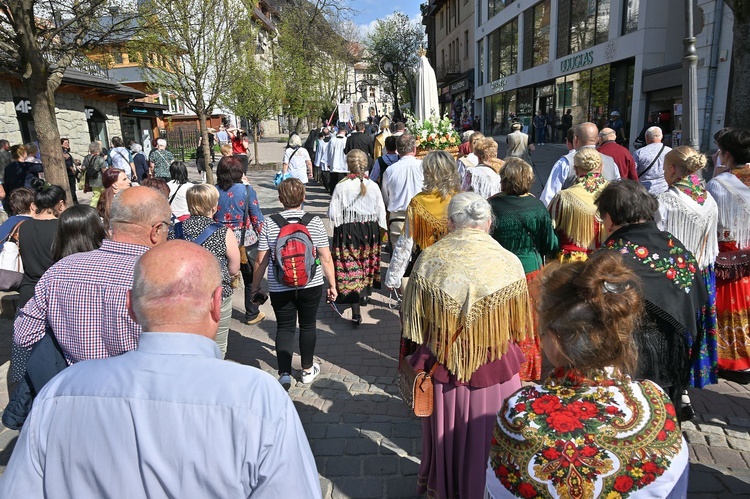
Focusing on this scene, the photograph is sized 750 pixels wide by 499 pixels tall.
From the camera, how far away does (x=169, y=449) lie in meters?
1.27

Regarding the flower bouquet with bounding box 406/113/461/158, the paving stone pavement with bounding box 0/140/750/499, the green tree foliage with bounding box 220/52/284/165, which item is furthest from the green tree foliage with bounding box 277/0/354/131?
the paving stone pavement with bounding box 0/140/750/499

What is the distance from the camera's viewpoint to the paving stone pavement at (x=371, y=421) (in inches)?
116

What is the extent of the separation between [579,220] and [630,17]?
697 inches

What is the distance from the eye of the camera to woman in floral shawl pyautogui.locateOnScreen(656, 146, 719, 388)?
10.8 feet

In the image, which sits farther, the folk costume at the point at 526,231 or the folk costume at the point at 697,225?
the folk costume at the point at 526,231

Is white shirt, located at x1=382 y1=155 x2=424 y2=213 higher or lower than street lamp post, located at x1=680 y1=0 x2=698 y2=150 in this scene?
lower

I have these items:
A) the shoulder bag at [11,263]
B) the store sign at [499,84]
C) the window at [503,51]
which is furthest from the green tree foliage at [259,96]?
the shoulder bag at [11,263]

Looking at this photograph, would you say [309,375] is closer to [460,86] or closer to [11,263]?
[11,263]

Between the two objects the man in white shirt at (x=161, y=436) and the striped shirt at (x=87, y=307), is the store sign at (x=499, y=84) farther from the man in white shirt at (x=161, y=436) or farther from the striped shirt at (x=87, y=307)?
the man in white shirt at (x=161, y=436)

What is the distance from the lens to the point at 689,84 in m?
6.12

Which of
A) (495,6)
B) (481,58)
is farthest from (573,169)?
(481,58)

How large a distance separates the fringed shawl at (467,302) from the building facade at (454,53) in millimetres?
28985

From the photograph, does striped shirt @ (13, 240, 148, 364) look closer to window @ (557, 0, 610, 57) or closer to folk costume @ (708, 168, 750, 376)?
folk costume @ (708, 168, 750, 376)

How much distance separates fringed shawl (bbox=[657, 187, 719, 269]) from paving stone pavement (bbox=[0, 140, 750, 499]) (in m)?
1.19
